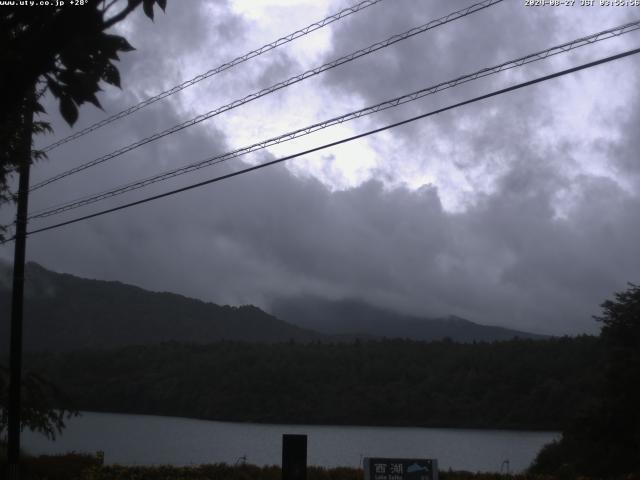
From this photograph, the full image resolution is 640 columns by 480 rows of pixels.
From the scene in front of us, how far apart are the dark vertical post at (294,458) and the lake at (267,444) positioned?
936 inches

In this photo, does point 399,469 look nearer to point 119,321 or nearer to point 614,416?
point 614,416

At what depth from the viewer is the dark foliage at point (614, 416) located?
31.8 meters

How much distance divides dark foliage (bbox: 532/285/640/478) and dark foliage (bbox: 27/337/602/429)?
33294 millimetres

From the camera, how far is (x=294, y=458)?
12.2 meters

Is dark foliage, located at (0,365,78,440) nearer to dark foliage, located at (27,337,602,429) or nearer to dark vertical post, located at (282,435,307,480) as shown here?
dark vertical post, located at (282,435,307,480)

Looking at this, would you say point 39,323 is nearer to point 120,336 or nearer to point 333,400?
point 120,336

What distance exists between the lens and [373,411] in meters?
84.4

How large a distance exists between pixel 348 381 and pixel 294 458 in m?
75.5

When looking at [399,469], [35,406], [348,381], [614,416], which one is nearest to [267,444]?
[614,416]

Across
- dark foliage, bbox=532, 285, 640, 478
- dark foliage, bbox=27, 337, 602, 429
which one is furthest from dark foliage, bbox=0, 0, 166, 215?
dark foliage, bbox=27, 337, 602, 429

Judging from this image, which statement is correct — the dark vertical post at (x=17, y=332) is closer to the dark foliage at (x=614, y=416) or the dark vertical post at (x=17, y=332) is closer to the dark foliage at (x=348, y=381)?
the dark foliage at (x=614, y=416)

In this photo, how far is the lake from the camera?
42.5 m

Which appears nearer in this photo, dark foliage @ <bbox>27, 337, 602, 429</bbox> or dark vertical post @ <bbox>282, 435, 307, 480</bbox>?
dark vertical post @ <bbox>282, 435, 307, 480</bbox>

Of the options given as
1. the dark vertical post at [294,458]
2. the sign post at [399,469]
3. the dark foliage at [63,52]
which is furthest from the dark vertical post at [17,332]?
the dark foliage at [63,52]
